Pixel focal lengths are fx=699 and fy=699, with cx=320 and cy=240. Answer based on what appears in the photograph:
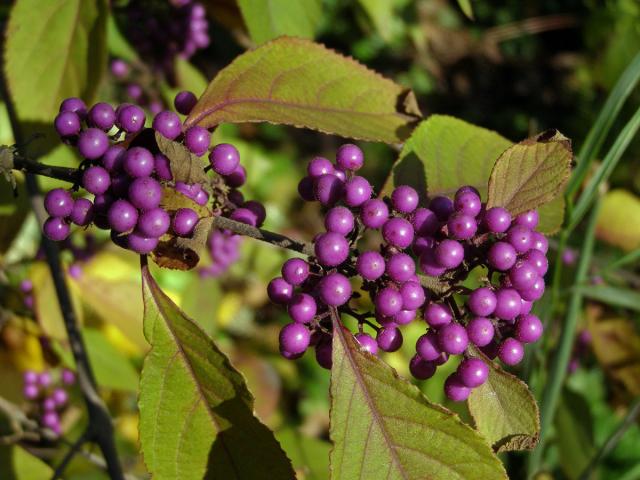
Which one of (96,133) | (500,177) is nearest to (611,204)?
(500,177)

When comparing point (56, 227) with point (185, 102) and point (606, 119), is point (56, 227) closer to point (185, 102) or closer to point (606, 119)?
point (185, 102)

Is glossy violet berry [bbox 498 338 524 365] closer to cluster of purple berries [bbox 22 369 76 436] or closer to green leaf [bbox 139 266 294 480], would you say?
green leaf [bbox 139 266 294 480]

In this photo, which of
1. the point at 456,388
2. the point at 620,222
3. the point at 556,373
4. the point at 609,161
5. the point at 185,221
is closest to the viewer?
the point at 185,221

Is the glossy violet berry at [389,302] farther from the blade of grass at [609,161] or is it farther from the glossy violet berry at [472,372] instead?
the blade of grass at [609,161]

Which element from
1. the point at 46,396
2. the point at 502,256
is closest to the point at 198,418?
the point at 502,256

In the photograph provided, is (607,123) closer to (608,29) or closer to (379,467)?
(379,467)
